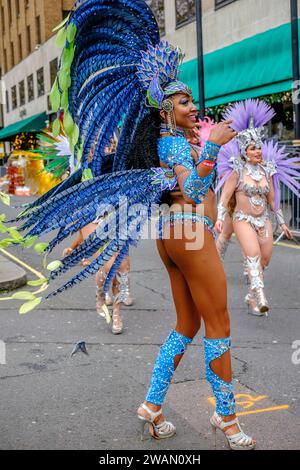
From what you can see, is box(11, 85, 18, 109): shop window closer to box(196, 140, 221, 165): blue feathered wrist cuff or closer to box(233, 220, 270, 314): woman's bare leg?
box(233, 220, 270, 314): woman's bare leg

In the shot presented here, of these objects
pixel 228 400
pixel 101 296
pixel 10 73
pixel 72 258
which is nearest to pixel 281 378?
pixel 228 400

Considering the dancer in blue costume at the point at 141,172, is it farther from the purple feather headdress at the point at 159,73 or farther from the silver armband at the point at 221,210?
the silver armband at the point at 221,210

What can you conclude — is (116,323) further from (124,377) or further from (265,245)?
(265,245)

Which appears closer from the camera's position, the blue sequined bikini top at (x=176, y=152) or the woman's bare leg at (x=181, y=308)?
the blue sequined bikini top at (x=176, y=152)

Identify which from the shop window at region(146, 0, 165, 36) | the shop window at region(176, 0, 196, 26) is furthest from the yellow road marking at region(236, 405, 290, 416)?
the shop window at region(146, 0, 165, 36)

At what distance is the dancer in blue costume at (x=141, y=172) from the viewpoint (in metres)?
3.34

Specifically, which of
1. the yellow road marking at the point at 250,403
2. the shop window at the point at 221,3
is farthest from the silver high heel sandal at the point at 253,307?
the shop window at the point at 221,3

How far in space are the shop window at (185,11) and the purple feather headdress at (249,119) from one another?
1510 cm

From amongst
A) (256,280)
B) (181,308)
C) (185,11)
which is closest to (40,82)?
(185,11)

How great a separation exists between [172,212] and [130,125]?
1.94 ft

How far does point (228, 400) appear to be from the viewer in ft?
11.0

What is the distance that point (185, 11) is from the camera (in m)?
21.2

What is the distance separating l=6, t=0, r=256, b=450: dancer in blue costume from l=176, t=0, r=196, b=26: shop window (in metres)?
17.9
